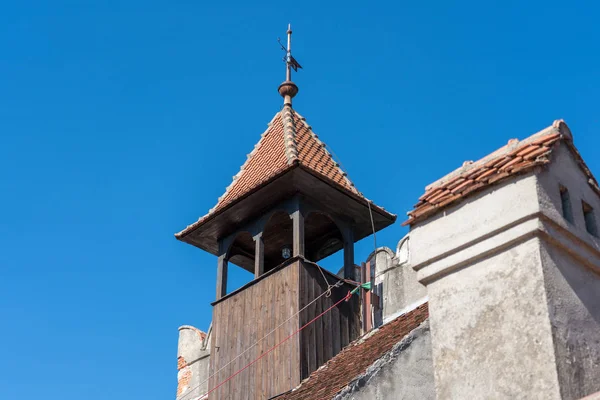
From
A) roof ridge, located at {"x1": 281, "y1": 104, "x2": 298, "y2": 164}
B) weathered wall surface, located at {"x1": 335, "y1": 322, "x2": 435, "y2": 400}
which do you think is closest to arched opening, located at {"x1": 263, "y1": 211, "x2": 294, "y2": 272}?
roof ridge, located at {"x1": 281, "y1": 104, "x2": 298, "y2": 164}

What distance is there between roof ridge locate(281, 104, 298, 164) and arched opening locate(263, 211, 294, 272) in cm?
108

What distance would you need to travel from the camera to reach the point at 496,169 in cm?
609

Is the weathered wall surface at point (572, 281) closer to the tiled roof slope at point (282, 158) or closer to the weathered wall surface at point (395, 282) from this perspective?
the tiled roof slope at point (282, 158)

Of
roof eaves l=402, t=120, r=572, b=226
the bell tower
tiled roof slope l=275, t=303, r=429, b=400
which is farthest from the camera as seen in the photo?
the bell tower

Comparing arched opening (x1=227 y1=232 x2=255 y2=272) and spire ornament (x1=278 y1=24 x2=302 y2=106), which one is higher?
spire ornament (x1=278 y1=24 x2=302 y2=106)

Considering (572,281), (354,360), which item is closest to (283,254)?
(354,360)

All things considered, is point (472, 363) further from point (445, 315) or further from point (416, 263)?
point (416, 263)

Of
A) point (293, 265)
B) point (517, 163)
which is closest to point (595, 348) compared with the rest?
point (517, 163)

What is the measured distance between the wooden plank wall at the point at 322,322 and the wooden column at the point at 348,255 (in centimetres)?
49

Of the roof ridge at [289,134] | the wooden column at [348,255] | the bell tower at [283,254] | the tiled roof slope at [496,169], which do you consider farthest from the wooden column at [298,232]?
the tiled roof slope at [496,169]

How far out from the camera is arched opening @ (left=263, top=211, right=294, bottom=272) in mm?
14812

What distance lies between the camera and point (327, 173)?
14133mm

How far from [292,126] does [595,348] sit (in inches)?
389

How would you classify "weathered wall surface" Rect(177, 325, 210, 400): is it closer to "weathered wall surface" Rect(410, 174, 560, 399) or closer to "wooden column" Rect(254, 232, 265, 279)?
"wooden column" Rect(254, 232, 265, 279)
